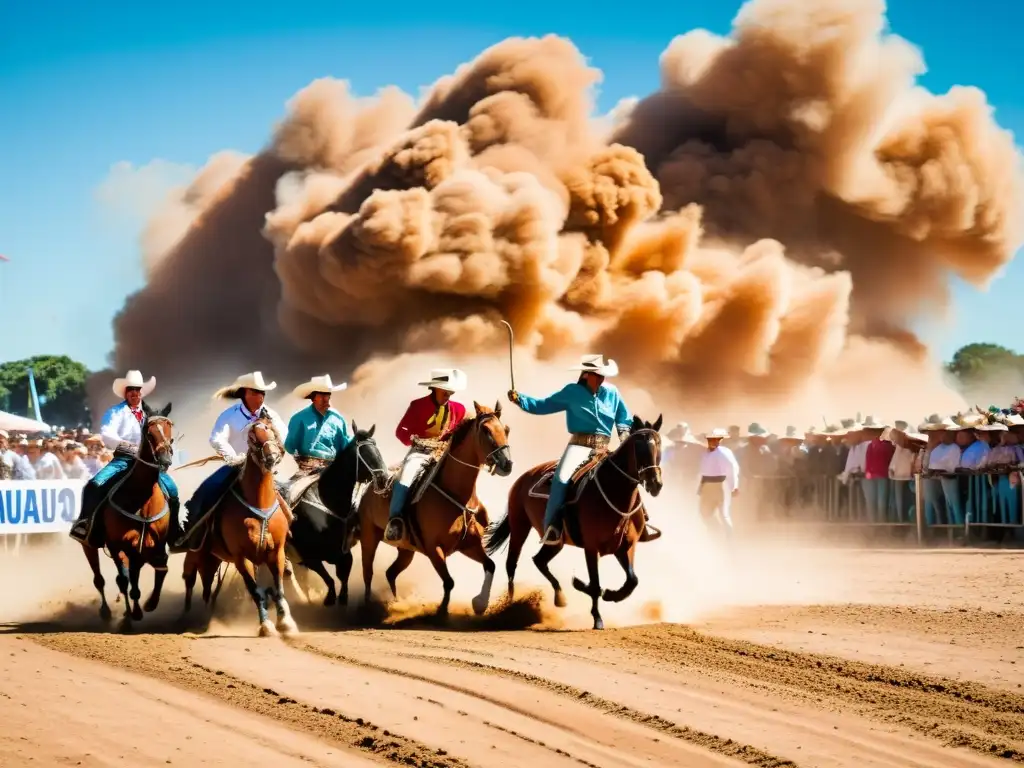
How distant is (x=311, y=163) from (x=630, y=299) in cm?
1272

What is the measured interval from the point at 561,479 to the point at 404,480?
4.56 feet

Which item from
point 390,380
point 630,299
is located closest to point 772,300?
point 630,299

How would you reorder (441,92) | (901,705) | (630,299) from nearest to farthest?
1. (901,705)
2. (630,299)
3. (441,92)

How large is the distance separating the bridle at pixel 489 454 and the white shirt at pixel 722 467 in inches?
214

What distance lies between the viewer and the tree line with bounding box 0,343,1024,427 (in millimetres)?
73875

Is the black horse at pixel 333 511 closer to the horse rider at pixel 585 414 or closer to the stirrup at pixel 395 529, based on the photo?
the stirrup at pixel 395 529

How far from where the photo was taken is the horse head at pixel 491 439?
→ 1088 cm

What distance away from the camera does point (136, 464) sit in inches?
438

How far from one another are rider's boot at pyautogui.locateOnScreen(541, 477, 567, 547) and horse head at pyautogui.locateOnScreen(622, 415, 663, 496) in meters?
0.71

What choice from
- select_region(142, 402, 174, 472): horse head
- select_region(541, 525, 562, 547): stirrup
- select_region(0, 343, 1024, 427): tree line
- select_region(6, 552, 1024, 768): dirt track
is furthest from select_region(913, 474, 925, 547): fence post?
select_region(0, 343, 1024, 427): tree line

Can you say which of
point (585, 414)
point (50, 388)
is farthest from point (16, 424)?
point (50, 388)

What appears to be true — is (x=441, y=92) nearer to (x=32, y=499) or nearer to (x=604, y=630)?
(x=32, y=499)

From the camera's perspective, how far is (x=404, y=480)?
11.7 meters

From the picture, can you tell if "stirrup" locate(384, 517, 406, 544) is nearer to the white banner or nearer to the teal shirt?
the teal shirt
